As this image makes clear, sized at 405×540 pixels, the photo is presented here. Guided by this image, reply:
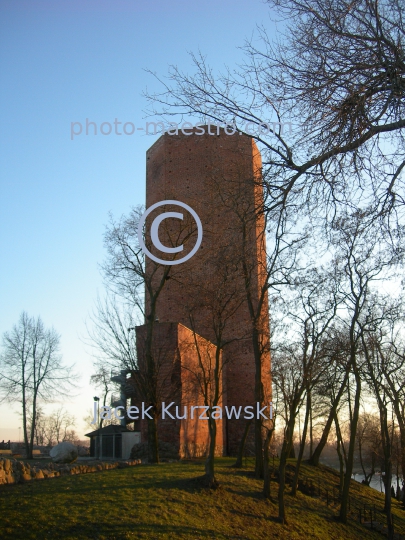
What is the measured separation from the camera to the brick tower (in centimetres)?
844

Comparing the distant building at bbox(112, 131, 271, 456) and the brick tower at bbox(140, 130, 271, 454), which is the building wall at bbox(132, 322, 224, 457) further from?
the brick tower at bbox(140, 130, 271, 454)

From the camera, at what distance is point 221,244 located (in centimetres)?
904

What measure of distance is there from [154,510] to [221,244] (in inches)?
275

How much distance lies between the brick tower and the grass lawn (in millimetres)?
4448

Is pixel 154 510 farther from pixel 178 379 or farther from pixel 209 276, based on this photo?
pixel 178 379

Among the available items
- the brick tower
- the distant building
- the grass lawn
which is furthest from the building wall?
the grass lawn

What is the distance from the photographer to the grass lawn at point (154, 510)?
36.2 feet

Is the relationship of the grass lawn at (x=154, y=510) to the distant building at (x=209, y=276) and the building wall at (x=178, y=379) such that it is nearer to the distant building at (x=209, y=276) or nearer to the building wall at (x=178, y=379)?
the distant building at (x=209, y=276)

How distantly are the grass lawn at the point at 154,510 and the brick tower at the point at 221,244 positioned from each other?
445 centimetres

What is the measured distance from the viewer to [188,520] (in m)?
12.9

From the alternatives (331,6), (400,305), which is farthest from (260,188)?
(400,305)

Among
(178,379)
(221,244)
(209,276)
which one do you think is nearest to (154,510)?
(209,276)

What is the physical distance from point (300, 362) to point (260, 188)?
11069 millimetres

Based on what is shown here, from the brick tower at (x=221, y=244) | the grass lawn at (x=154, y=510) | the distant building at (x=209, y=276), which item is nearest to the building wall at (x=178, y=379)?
the distant building at (x=209, y=276)
